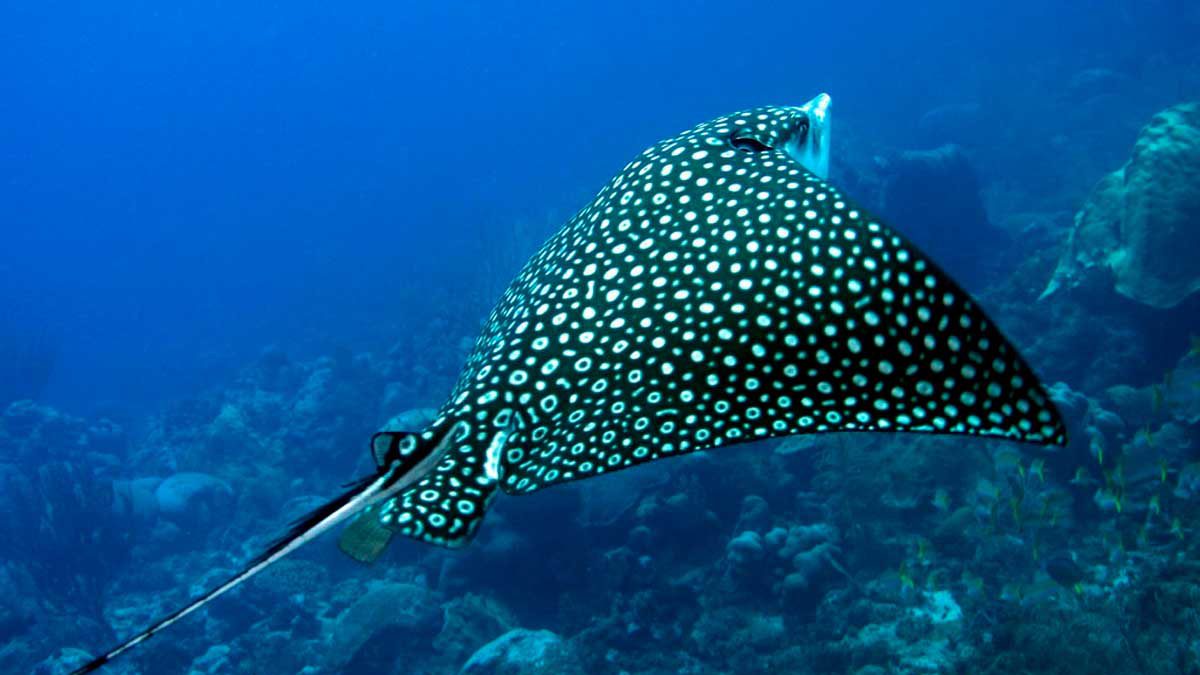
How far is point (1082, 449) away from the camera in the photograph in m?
9.52

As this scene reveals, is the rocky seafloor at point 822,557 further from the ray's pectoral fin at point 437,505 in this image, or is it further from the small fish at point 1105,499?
the ray's pectoral fin at point 437,505

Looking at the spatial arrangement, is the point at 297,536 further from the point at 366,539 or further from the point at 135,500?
the point at 135,500

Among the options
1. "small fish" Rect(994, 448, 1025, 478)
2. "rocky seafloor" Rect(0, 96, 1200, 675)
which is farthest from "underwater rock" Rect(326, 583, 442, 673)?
"small fish" Rect(994, 448, 1025, 478)

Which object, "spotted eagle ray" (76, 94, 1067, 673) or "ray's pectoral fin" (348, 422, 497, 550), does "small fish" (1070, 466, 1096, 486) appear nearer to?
"spotted eagle ray" (76, 94, 1067, 673)

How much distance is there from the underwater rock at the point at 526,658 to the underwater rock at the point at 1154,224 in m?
10.8

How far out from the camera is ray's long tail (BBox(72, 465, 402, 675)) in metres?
1.78

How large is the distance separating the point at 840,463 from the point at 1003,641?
386 centimetres

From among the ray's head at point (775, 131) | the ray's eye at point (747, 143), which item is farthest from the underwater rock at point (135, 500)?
the ray's eye at point (747, 143)

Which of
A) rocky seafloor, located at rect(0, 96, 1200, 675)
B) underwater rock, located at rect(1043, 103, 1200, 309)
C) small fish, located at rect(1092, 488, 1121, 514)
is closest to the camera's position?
rocky seafloor, located at rect(0, 96, 1200, 675)

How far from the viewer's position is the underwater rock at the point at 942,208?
18516 millimetres

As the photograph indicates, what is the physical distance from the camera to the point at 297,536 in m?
2.00

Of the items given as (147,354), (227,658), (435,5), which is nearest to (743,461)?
(227,658)

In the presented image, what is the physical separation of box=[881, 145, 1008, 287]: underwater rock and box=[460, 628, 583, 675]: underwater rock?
14.5m

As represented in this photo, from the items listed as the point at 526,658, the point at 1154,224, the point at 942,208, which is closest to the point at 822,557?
the point at 526,658
